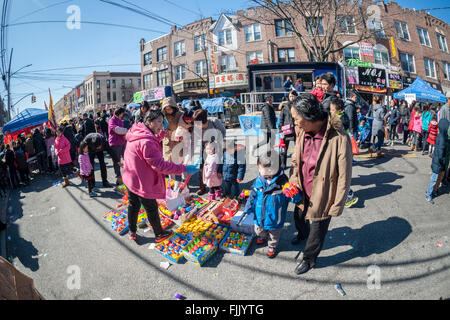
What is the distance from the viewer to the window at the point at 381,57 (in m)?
21.1

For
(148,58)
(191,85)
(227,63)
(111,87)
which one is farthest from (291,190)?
(111,87)

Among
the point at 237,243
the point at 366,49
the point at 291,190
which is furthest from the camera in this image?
the point at 366,49

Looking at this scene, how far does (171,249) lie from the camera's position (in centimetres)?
327

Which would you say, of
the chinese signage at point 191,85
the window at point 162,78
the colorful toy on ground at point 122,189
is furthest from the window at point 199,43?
the colorful toy on ground at point 122,189

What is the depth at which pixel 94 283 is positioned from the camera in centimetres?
282

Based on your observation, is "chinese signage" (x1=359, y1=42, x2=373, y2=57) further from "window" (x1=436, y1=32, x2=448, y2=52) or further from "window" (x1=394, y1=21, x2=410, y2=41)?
"window" (x1=436, y1=32, x2=448, y2=52)

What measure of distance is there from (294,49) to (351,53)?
5.37 meters

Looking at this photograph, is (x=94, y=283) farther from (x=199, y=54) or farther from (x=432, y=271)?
(x=199, y=54)

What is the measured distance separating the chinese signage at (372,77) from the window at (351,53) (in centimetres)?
177

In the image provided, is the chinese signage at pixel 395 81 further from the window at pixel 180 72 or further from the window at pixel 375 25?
the window at pixel 180 72

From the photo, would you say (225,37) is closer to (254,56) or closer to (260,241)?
(254,56)

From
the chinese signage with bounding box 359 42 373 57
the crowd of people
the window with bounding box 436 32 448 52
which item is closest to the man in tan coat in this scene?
the crowd of people

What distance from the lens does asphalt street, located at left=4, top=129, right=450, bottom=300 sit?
2525 millimetres

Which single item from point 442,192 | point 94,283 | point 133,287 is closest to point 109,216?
point 94,283
